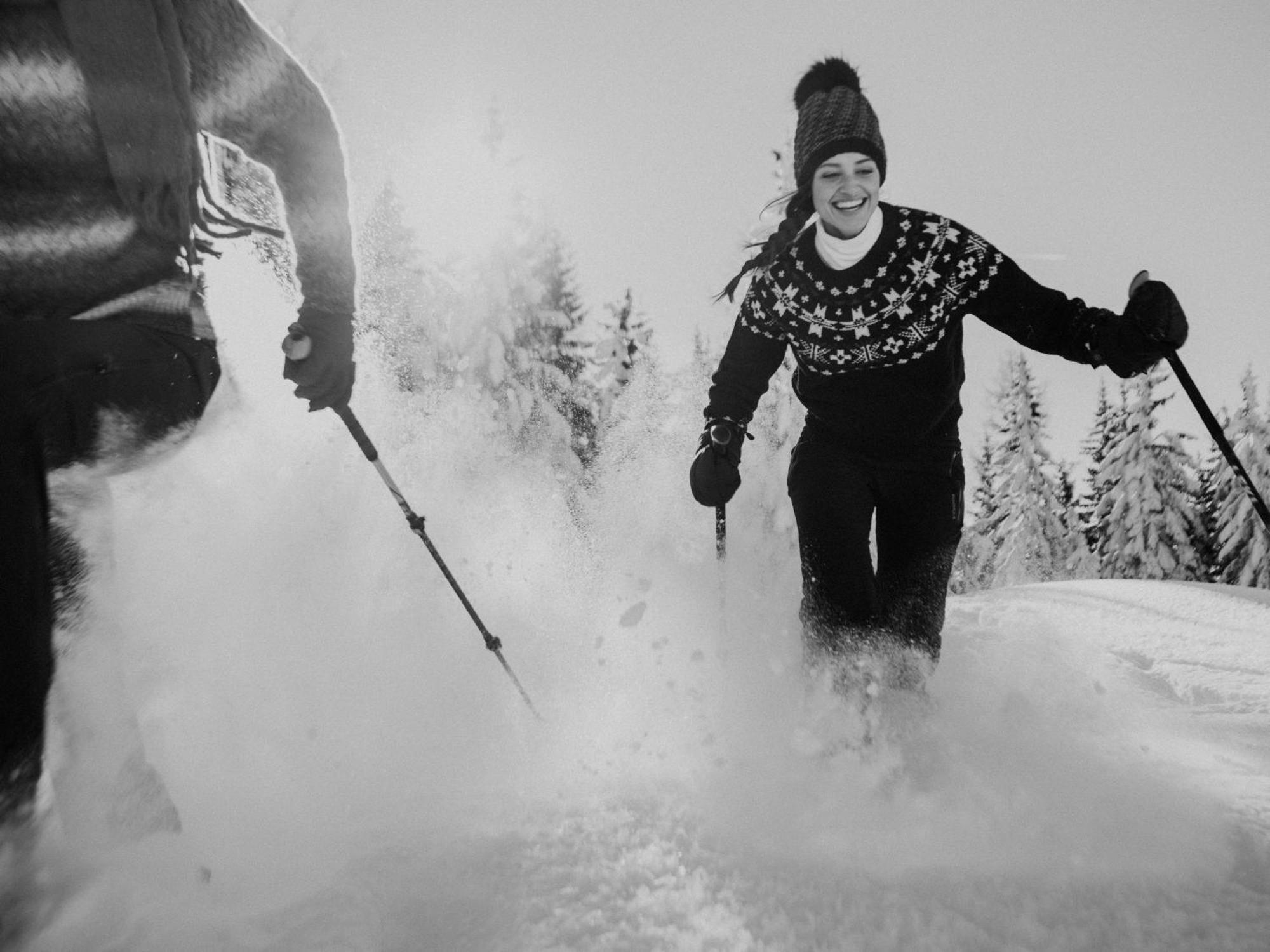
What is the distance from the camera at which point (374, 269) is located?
14805 millimetres

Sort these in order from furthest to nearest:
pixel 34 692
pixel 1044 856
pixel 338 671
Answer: pixel 338 671
pixel 1044 856
pixel 34 692

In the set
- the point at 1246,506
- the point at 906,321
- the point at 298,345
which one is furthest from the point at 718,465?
the point at 1246,506

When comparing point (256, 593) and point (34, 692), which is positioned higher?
point (34, 692)

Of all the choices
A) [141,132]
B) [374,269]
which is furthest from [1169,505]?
[141,132]

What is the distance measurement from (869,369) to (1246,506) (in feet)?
93.3

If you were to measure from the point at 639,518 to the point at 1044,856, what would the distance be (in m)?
5.17

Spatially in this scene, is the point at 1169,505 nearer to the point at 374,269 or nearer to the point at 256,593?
the point at 374,269

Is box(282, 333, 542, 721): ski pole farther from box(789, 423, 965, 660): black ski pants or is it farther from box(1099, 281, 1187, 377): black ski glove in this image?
box(1099, 281, 1187, 377): black ski glove

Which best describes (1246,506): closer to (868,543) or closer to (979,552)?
(979,552)

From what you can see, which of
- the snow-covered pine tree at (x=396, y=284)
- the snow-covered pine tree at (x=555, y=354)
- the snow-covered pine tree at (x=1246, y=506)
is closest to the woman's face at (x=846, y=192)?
the snow-covered pine tree at (x=396, y=284)

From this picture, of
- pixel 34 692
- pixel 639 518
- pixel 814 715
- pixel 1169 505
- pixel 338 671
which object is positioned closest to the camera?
pixel 34 692

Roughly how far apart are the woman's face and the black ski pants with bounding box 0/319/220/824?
2.30 m

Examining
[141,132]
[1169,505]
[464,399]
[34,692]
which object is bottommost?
[1169,505]

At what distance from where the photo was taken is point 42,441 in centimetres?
136
